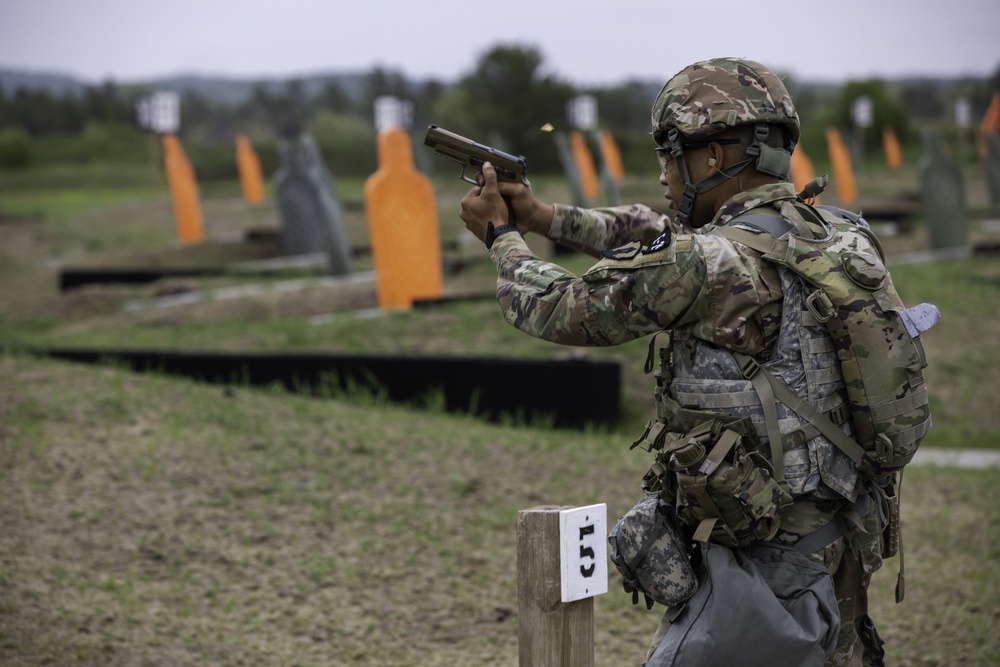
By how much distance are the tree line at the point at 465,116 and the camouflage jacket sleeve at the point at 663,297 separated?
12126mm

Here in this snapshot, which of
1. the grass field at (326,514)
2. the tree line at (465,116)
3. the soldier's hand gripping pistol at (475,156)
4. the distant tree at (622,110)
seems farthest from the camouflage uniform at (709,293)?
the distant tree at (622,110)

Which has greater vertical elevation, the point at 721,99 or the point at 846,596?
the point at 721,99

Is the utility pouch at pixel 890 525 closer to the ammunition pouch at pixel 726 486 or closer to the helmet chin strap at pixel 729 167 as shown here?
the ammunition pouch at pixel 726 486

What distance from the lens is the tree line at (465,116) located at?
31578 millimetres

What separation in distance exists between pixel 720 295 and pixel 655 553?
0.61 metres

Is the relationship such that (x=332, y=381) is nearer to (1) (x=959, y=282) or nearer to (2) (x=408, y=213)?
(2) (x=408, y=213)

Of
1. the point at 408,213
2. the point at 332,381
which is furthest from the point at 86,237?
the point at 332,381

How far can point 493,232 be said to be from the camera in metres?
2.70

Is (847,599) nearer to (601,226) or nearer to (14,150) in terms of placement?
(601,226)

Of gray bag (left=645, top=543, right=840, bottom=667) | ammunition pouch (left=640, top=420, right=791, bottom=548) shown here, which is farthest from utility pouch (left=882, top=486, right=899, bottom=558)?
ammunition pouch (left=640, top=420, right=791, bottom=548)

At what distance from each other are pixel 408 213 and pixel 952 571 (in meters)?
5.50

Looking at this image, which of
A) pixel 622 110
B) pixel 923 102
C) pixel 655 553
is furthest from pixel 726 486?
pixel 923 102

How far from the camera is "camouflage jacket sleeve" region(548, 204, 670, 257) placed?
9.76ft

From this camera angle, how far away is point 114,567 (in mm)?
4418
